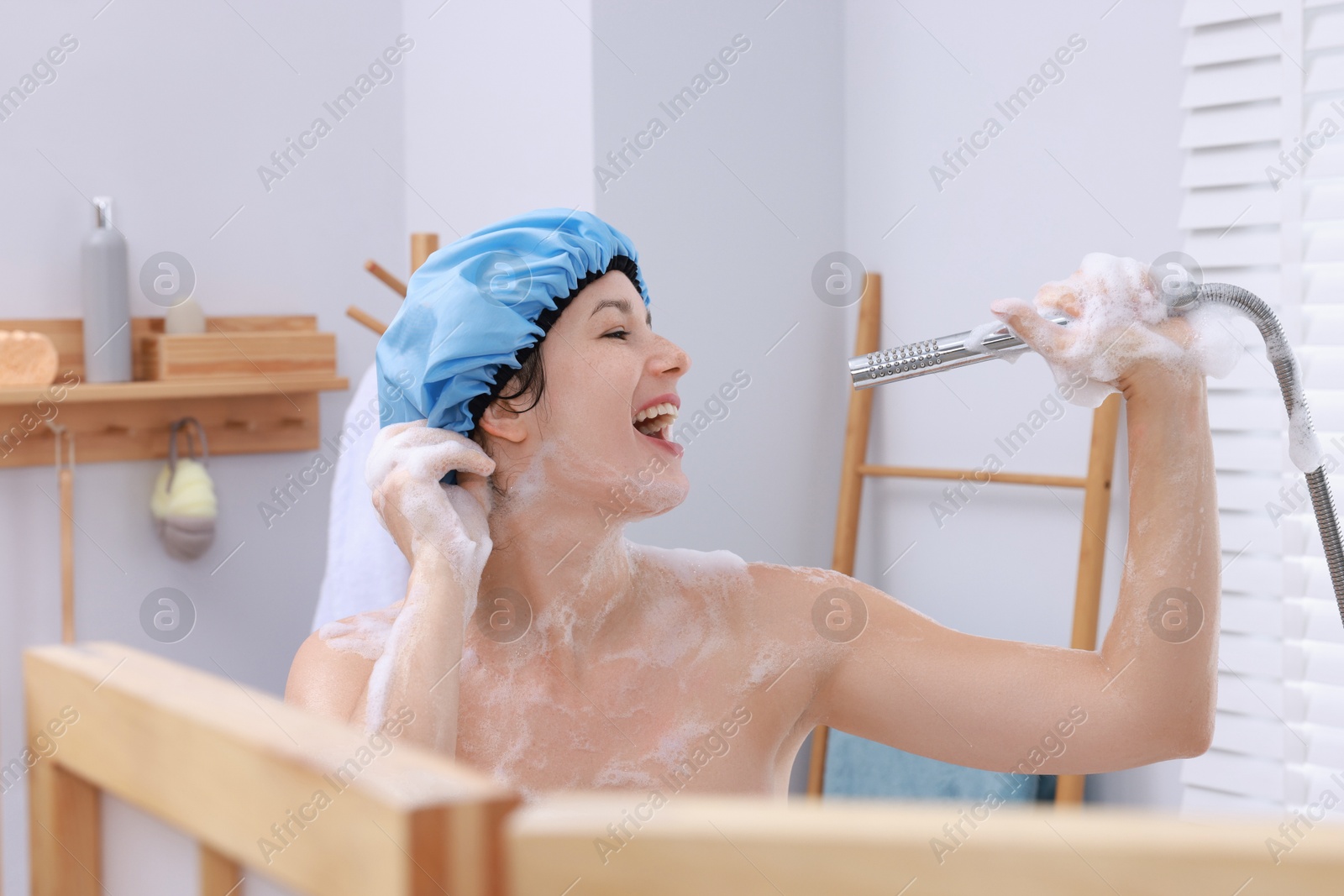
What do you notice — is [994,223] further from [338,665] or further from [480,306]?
[338,665]

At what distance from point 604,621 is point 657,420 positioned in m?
0.21

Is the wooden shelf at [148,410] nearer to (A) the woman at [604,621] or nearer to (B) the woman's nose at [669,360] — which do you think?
(A) the woman at [604,621]

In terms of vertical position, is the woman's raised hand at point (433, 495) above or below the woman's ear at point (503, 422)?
below

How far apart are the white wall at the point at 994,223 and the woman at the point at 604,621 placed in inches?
34.8

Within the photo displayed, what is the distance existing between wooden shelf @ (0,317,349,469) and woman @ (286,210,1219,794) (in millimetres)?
879

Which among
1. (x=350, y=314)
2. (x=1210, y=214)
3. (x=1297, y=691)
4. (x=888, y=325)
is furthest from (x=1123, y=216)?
(x=350, y=314)

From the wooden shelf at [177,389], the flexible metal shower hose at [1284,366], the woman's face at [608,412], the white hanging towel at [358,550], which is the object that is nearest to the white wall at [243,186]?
the wooden shelf at [177,389]

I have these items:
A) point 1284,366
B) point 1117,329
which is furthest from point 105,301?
point 1284,366

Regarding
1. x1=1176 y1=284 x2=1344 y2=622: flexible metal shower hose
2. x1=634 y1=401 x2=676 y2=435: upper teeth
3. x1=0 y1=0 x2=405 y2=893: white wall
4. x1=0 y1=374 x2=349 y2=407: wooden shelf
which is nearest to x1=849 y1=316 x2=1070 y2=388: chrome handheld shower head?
x1=1176 y1=284 x2=1344 y2=622: flexible metal shower hose

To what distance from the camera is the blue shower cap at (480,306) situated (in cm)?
117

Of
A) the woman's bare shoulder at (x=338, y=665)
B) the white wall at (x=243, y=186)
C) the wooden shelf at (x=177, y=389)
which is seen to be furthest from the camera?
the white wall at (x=243, y=186)

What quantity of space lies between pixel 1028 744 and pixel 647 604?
15.7 inches

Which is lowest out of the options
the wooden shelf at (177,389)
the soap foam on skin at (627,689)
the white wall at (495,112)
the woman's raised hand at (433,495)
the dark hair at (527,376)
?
the soap foam on skin at (627,689)

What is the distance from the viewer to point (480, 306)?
1.17 m
